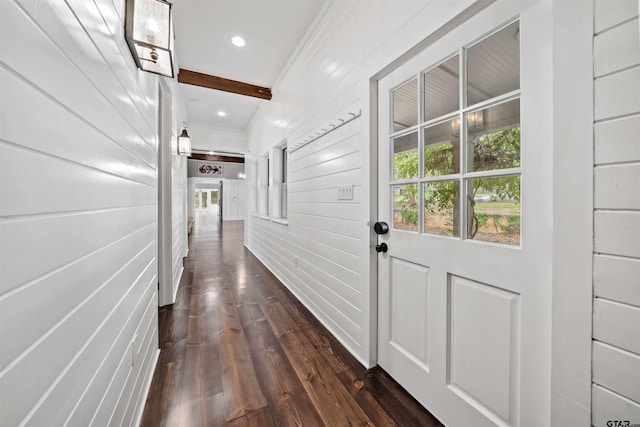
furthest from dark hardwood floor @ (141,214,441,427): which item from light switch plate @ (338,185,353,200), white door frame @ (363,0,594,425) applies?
light switch plate @ (338,185,353,200)

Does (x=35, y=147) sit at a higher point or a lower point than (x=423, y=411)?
higher

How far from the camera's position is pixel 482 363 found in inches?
44.0

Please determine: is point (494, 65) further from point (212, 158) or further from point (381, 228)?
point (212, 158)

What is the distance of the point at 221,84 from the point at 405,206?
135 inches

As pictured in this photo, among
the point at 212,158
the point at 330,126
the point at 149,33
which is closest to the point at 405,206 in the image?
the point at 330,126

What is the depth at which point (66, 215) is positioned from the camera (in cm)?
66

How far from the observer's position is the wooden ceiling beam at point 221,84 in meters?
3.39

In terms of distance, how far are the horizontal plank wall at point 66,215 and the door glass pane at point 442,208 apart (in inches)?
58.2

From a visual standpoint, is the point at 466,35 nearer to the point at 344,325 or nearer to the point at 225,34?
the point at 344,325

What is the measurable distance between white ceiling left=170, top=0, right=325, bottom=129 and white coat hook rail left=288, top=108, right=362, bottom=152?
3.57 feet

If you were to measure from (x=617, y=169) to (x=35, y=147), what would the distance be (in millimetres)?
1475

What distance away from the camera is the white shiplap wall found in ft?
2.20

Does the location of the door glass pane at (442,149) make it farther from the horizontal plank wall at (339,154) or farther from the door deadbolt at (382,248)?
the door deadbolt at (382,248)

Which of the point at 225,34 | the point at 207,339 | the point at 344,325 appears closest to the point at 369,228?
the point at 344,325
